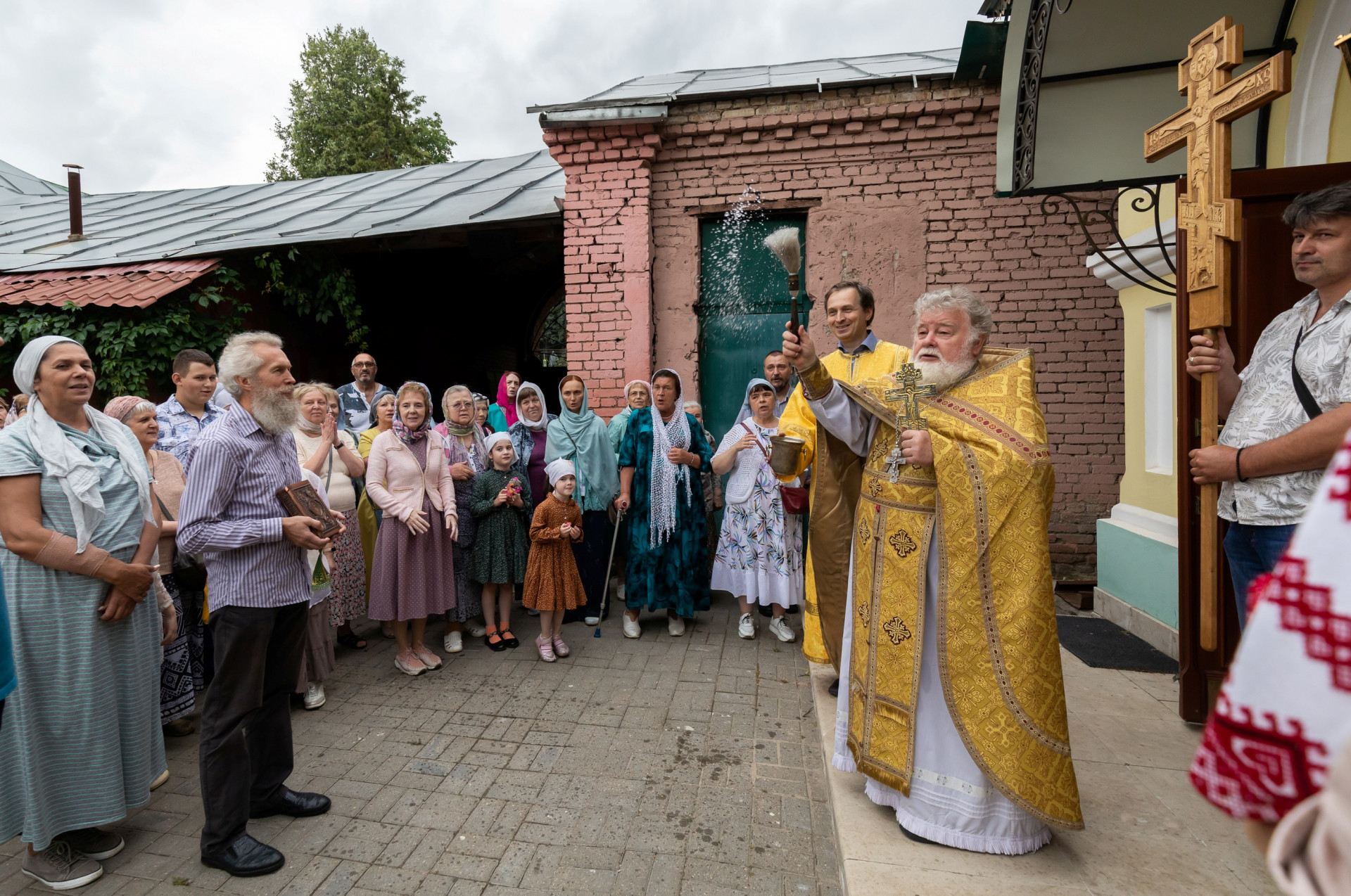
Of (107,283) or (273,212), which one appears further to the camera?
(273,212)

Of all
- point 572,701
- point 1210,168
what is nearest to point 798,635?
point 572,701

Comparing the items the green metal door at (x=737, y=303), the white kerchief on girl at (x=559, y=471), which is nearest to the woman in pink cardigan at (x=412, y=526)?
the white kerchief on girl at (x=559, y=471)

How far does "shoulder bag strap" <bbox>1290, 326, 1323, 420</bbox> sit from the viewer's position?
2.24m

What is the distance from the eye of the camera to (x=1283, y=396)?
2352 millimetres

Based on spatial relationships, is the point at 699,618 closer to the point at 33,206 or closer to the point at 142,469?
the point at 142,469

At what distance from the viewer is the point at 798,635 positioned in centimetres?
514

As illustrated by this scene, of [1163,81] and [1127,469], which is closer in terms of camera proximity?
[1163,81]

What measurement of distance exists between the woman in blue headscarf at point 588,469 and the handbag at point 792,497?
4.09ft

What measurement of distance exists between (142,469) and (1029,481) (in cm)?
348

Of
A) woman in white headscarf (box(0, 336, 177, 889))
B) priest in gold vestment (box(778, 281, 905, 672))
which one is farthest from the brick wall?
woman in white headscarf (box(0, 336, 177, 889))

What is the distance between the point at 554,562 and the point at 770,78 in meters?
5.50

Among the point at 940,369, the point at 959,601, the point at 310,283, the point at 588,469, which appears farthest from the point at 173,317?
the point at 959,601

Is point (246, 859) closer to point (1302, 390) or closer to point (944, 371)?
point (944, 371)

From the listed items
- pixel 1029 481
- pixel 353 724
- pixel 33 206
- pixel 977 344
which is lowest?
pixel 353 724
